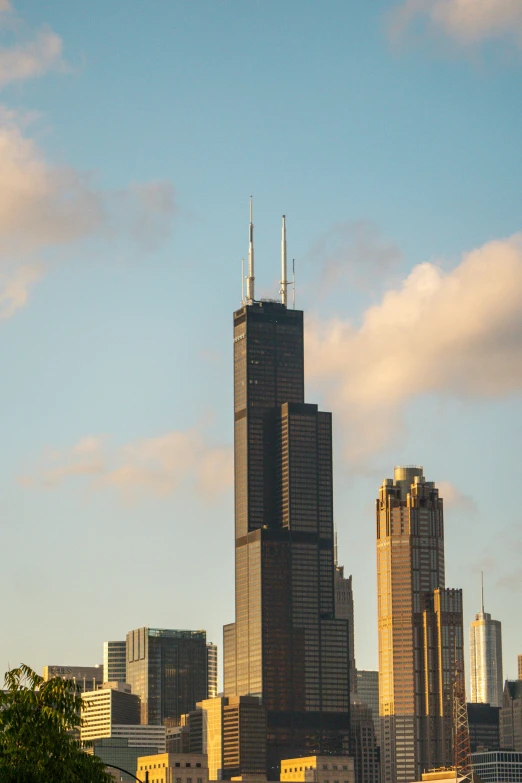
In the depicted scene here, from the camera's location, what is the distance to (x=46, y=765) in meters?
60.8

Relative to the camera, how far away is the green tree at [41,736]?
60500mm

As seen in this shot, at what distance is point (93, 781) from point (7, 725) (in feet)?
12.4

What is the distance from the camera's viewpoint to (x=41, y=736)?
61656mm

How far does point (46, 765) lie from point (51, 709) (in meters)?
2.22

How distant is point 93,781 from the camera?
62000 millimetres

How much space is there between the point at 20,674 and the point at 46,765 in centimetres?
396

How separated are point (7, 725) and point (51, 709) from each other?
5.60ft

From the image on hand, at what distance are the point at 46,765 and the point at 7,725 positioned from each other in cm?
235

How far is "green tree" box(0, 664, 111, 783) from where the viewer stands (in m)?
60.5

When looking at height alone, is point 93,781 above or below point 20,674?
below

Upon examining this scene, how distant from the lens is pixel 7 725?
2443 inches

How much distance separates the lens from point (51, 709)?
6216 centimetres

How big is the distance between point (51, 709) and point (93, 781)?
305cm
